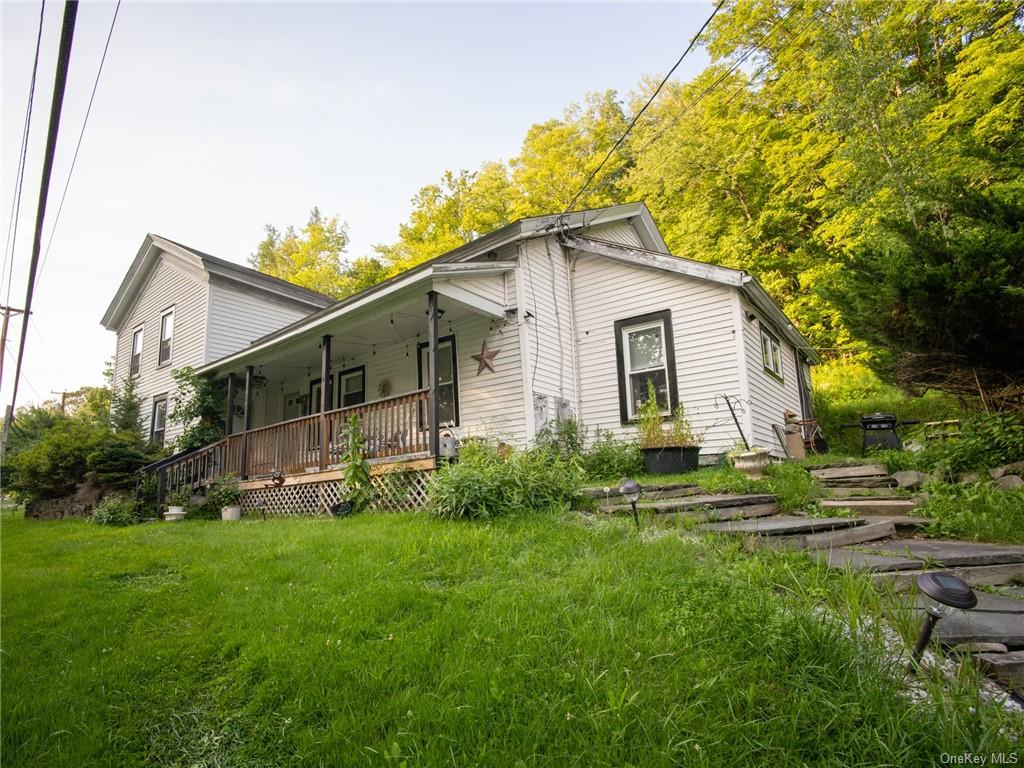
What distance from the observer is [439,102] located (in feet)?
31.1

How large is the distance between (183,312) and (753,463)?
16767mm

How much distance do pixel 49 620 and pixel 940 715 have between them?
521 centimetres

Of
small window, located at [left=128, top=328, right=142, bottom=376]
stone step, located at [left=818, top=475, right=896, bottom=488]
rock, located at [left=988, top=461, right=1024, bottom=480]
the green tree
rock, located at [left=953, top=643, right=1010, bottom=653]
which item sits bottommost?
rock, located at [left=953, top=643, right=1010, bottom=653]

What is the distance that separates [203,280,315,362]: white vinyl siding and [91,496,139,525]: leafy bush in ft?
16.4

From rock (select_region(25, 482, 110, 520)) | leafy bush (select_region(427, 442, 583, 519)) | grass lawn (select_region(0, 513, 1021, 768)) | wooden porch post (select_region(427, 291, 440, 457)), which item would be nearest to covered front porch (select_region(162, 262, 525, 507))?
wooden porch post (select_region(427, 291, 440, 457))

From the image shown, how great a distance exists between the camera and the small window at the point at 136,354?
17.7 m

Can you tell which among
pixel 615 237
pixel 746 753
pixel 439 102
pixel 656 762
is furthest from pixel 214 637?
pixel 615 237

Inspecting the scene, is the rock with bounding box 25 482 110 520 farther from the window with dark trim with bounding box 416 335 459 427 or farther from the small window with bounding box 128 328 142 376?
the window with dark trim with bounding box 416 335 459 427

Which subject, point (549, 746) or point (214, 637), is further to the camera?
point (214, 637)

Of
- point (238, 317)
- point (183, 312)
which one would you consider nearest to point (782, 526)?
point (238, 317)

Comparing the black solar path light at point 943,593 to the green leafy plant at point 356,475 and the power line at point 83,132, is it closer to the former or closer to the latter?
the power line at point 83,132

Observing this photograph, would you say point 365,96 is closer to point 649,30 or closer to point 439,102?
point 439,102

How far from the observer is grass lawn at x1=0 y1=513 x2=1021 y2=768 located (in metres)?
1.94

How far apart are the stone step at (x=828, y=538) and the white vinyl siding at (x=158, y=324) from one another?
15334 mm
